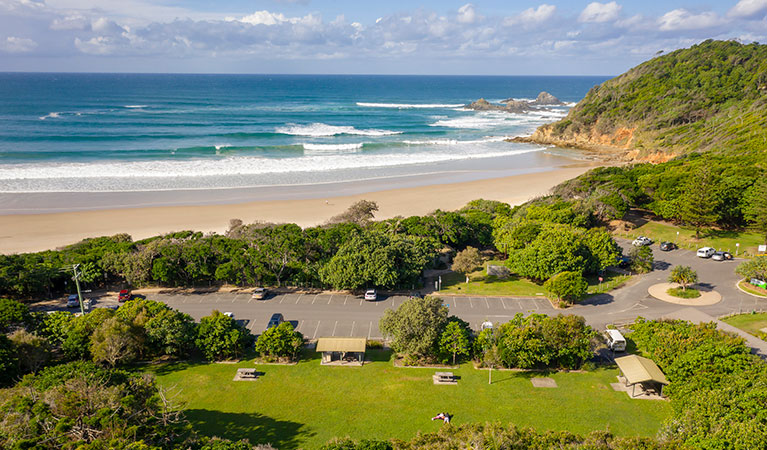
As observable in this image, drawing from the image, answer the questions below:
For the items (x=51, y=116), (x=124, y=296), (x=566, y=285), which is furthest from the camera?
(x=51, y=116)

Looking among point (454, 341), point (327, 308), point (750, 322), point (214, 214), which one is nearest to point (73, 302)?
point (327, 308)

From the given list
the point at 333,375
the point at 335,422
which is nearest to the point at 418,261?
the point at 333,375

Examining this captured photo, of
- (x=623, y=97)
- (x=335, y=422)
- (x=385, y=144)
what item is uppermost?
(x=623, y=97)

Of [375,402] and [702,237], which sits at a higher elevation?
[702,237]

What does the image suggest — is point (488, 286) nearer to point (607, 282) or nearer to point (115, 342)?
point (607, 282)

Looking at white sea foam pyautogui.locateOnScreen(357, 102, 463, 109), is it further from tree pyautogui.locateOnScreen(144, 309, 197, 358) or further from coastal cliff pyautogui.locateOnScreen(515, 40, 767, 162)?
tree pyautogui.locateOnScreen(144, 309, 197, 358)

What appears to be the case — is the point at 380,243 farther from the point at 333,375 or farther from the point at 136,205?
the point at 136,205

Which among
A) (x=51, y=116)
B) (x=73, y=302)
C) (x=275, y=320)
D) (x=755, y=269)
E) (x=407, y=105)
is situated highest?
(x=407, y=105)
